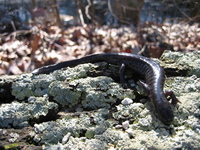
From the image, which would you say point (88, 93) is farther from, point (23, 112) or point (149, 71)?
point (149, 71)

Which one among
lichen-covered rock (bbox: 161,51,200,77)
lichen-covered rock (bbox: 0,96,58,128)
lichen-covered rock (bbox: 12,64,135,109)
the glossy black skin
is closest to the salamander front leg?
the glossy black skin

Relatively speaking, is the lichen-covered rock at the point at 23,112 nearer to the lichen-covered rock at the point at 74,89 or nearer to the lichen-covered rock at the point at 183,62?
the lichen-covered rock at the point at 74,89

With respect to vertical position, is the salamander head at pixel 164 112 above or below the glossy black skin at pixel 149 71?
below

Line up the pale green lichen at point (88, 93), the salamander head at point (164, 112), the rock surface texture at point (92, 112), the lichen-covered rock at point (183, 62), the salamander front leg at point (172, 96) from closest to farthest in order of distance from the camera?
1. the rock surface texture at point (92, 112)
2. the salamander head at point (164, 112)
3. the salamander front leg at point (172, 96)
4. the pale green lichen at point (88, 93)
5. the lichen-covered rock at point (183, 62)

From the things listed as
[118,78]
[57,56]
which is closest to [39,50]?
[57,56]

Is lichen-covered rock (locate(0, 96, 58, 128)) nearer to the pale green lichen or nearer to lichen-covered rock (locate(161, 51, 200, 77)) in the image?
the pale green lichen

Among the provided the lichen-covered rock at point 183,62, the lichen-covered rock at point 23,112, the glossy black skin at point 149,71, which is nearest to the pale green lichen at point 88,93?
the lichen-covered rock at point 23,112

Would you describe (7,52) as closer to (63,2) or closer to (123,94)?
A: (123,94)
